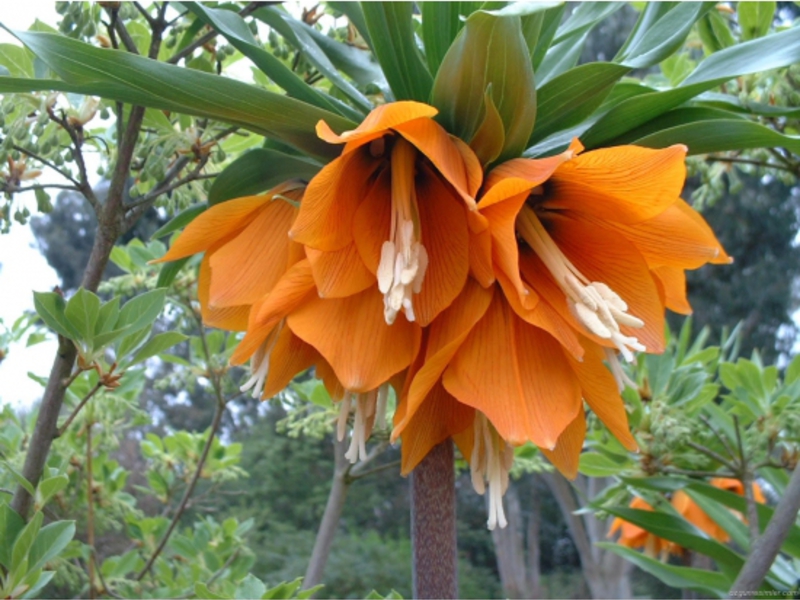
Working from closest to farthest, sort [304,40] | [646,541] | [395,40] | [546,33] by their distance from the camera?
1. [395,40]
2. [546,33]
3. [304,40]
4. [646,541]

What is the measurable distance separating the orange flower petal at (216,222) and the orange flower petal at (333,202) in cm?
10

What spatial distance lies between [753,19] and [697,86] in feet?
2.44

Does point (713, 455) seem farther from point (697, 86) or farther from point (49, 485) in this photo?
point (49, 485)

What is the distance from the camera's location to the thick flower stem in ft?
2.01

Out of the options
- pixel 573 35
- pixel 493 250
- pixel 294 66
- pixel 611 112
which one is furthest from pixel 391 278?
pixel 294 66

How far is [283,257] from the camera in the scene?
726 mm

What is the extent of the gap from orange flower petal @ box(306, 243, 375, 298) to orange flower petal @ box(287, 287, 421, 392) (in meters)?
0.01

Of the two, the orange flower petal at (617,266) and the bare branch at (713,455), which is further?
the bare branch at (713,455)

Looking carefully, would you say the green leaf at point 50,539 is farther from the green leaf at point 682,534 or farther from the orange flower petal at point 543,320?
the green leaf at point 682,534

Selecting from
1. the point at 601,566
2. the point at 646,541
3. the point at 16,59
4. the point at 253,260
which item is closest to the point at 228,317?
the point at 253,260

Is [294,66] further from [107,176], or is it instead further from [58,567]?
[58,567]

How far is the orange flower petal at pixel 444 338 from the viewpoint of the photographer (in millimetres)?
597

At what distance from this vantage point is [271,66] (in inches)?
27.1

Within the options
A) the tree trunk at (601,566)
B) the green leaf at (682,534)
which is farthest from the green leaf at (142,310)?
the tree trunk at (601,566)
